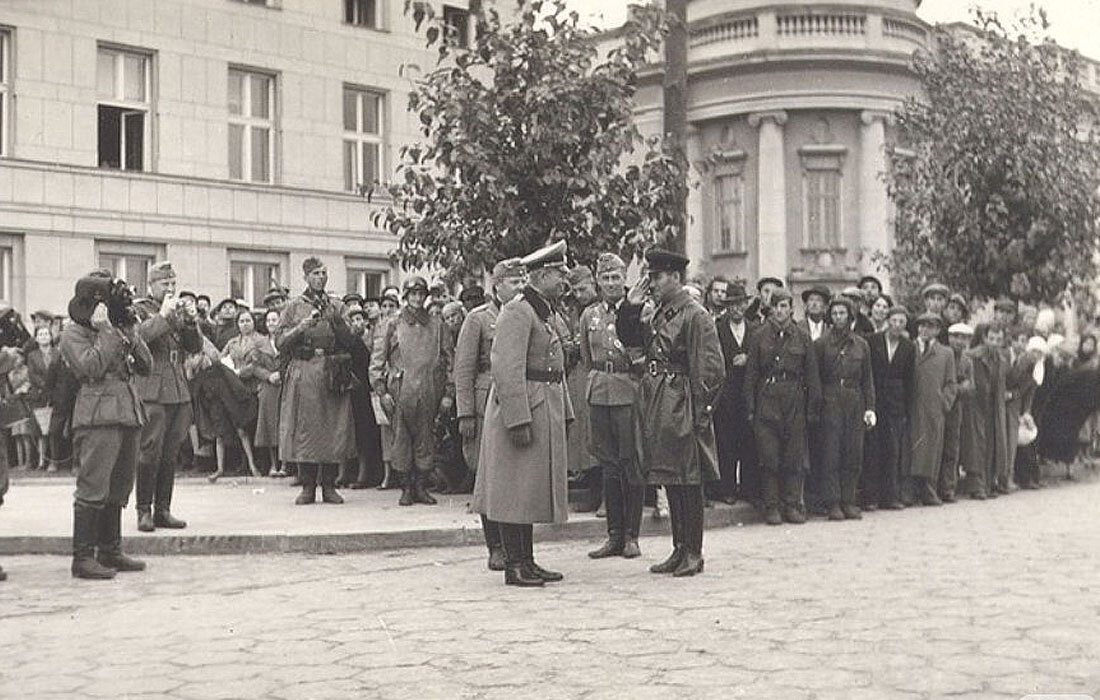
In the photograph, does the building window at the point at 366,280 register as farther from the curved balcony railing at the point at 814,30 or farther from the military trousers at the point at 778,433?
the military trousers at the point at 778,433

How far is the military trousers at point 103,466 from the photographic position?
8.91 meters

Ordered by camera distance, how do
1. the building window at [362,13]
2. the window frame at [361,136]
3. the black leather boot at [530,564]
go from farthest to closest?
the building window at [362,13] < the window frame at [361,136] < the black leather boot at [530,564]

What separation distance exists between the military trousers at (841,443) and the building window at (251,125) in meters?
14.2

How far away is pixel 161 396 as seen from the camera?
1028cm

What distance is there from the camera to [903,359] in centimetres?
1296

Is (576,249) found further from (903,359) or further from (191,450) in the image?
(191,450)

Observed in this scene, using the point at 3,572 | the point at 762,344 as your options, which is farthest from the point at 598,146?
the point at 3,572

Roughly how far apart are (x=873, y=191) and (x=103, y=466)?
25.4 meters

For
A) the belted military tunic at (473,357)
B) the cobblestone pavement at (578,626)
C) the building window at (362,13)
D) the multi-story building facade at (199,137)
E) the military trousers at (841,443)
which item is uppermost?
the building window at (362,13)

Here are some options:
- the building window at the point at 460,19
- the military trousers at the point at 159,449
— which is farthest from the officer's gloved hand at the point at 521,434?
the building window at the point at 460,19

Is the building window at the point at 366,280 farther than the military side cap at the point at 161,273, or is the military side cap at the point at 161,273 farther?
the building window at the point at 366,280

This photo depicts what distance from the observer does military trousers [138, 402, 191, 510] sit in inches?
404

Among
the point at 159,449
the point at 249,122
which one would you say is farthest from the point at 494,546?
the point at 249,122

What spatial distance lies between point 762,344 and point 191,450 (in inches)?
295
